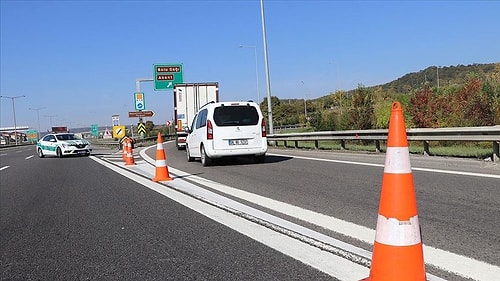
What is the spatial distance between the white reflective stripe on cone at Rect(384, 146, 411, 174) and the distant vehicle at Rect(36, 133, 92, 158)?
2389 centimetres

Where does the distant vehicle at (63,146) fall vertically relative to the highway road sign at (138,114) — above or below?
below

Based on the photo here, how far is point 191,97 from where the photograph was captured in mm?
25062

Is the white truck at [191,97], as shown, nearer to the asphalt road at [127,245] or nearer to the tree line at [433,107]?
the tree line at [433,107]

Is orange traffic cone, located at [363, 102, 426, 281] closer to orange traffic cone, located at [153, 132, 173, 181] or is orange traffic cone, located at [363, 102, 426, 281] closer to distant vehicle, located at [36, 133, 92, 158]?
orange traffic cone, located at [153, 132, 173, 181]

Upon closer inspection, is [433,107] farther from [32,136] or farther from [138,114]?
[32,136]

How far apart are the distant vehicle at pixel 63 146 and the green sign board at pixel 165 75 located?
940 cm

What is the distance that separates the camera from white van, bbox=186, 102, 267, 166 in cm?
1324

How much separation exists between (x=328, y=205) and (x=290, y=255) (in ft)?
8.25

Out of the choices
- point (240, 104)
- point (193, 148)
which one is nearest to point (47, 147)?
point (193, 148)

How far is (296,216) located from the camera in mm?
6008

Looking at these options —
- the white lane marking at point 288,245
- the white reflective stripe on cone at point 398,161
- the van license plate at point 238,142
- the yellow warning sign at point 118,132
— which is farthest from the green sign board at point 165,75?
the white reflective stripe on cone at point 398,161

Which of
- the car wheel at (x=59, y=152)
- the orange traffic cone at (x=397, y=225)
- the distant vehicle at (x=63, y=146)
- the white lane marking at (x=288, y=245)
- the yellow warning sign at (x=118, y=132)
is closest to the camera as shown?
the orange traffic cone at (x=397, y=225)

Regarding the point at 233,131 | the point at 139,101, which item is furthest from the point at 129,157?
the point at 139,101

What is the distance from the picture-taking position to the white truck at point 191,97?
2503 centimetres
